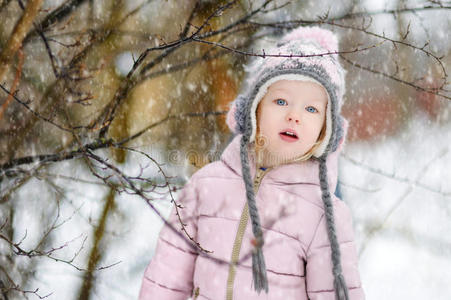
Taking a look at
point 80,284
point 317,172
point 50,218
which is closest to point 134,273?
point 80,284

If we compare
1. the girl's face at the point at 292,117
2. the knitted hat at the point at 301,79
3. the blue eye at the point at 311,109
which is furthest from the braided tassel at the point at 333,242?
the blue eye at the point at 311,109

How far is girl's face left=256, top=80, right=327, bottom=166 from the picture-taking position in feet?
6.70

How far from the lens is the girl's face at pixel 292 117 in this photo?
204 centimetres

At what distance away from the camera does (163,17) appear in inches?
152

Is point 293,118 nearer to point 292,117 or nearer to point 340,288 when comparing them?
point 292,117

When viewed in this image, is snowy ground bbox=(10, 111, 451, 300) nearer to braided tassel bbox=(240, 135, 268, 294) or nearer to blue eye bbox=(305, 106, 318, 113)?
braided tassel bbox=(240, 135, 268, 294)

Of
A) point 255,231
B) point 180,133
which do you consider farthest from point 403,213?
point 255,231

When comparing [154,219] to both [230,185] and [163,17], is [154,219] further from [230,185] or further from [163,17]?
[230,185]

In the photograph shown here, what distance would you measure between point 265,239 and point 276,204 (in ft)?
0.59

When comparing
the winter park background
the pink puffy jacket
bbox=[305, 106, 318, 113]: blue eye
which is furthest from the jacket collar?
the winter park background

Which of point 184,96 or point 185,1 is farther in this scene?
point 184,96

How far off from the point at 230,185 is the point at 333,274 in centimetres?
66

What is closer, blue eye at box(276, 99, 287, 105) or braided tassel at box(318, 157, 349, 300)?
braided tassel at box(318, 157, 349, 300)

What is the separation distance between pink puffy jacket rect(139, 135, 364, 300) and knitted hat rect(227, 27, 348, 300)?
0.25 ft
